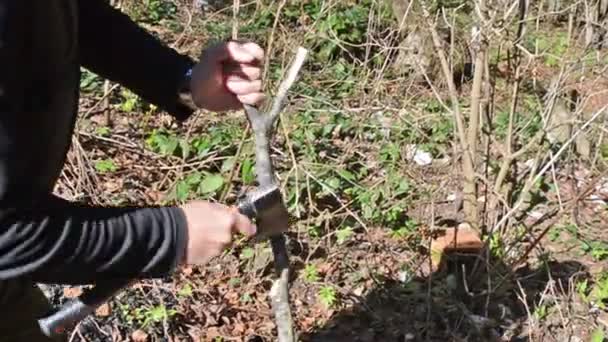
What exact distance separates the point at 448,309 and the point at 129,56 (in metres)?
1.93

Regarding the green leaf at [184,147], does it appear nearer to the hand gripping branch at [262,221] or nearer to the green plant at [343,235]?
the green plant at [343,235]

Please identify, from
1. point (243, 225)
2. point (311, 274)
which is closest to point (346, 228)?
point (311, 274)

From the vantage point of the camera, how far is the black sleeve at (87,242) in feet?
5.17

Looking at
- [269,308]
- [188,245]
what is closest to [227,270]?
[269,308]

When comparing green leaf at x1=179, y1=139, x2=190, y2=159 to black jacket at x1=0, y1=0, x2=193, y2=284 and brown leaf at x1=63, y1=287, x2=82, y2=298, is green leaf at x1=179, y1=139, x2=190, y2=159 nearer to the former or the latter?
brown leaf at x1=63, y1=287, x2=82, y2=298

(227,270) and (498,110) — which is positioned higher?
(498,110)

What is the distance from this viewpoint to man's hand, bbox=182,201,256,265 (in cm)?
174

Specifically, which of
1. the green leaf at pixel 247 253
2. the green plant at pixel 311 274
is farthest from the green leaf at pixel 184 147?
the green plant at pixel 311 274

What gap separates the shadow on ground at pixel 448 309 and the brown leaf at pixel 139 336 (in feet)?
1.80

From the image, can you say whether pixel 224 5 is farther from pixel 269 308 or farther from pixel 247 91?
pixel 247 91

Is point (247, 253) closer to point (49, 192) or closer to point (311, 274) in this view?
point (311, 274)

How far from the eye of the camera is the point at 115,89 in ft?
16.3

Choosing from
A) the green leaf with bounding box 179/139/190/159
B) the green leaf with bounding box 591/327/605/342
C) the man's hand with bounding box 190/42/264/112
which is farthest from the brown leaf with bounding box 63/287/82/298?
the green leaf with bounding box 591/327/605/342

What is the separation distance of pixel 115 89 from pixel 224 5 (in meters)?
1.96
